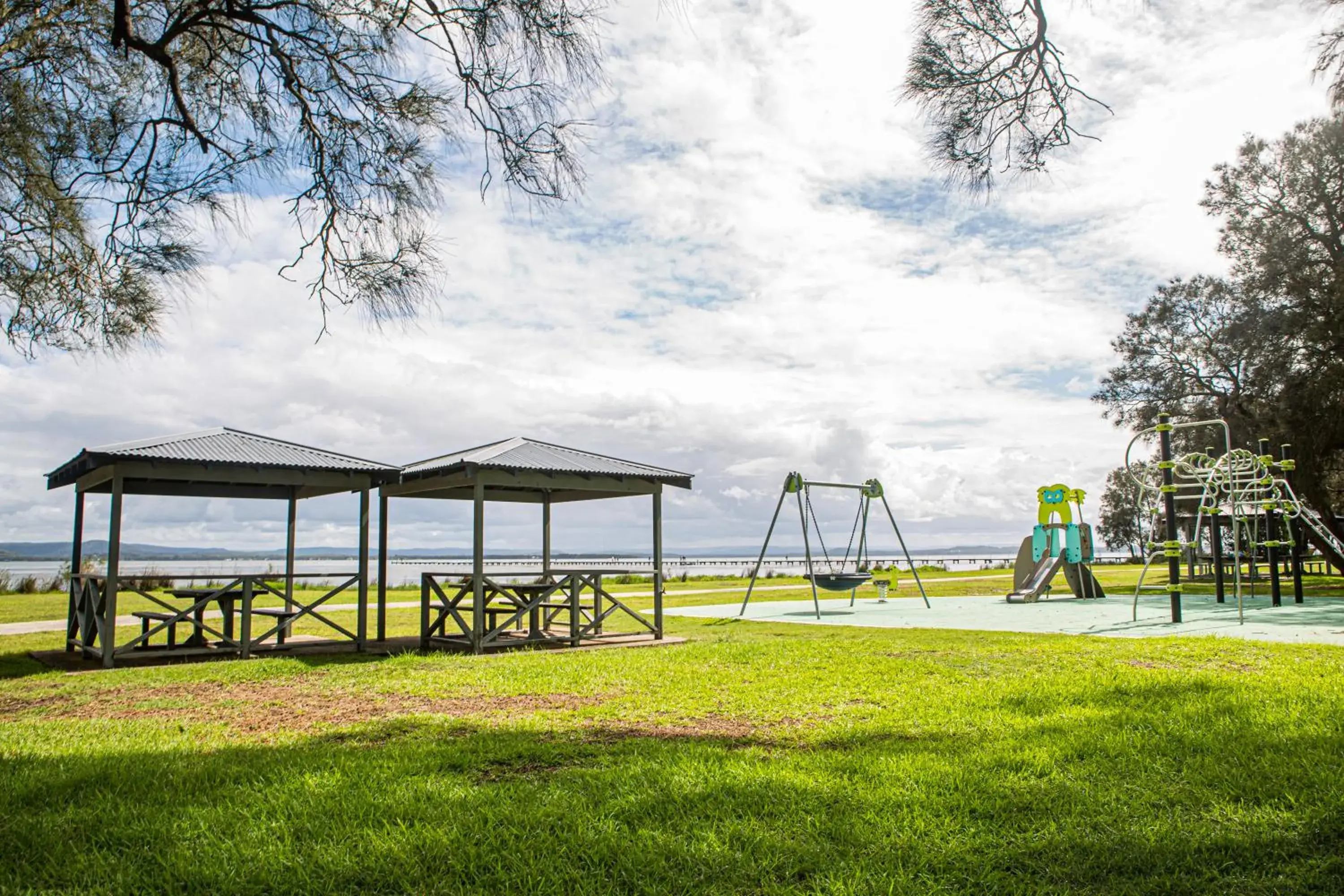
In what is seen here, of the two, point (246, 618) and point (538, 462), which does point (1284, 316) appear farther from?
point (246, 618)

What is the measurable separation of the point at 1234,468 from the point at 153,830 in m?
14.9

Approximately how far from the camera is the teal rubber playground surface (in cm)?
1023

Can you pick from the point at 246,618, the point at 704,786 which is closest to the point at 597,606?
the point at 246,618

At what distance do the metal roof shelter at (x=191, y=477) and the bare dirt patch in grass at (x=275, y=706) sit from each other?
204 centimetres

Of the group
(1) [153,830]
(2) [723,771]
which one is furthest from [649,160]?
(1) [153,830]

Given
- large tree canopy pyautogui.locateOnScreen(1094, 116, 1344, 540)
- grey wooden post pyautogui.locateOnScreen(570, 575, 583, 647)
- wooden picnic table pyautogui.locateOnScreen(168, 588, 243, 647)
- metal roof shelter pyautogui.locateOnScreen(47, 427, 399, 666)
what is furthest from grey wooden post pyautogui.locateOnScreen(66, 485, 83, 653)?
large tree canopy pyautogui.locateOnScreen(1094, 116, 1344, 540)

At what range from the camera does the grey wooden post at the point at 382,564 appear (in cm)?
1157

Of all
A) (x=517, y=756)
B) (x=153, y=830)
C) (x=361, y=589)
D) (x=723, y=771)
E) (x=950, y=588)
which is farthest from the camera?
(x=950, y=588)

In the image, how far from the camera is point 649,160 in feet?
25.3

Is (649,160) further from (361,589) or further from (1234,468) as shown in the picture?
(1234,468)

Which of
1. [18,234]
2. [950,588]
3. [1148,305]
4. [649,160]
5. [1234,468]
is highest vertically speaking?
[1148,305]

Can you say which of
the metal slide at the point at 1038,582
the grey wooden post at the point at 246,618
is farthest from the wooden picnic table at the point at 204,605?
the metal slide at the point at 1038,582

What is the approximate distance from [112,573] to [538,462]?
4644mm

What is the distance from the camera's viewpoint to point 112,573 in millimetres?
9320
